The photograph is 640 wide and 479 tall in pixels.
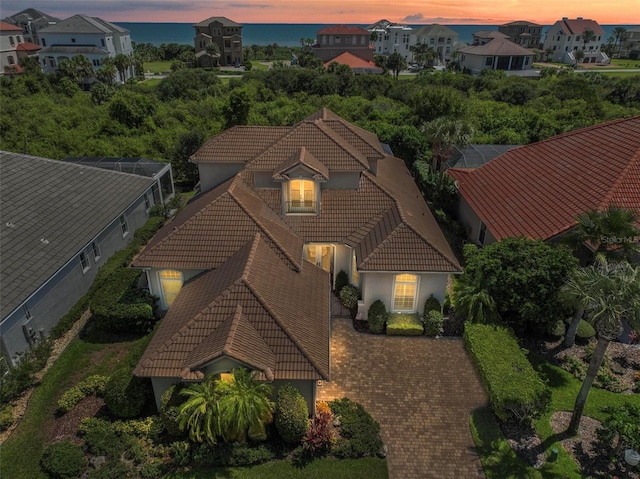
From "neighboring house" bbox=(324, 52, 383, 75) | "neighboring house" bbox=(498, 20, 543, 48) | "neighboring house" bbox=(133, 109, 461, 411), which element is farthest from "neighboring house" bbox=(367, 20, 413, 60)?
"neighboring house" bbox=(133, 109, 461, 411)

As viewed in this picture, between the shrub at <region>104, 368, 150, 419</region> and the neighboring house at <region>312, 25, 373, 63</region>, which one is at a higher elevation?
the neighboring house at <region>312, 25, 373, 63</region>

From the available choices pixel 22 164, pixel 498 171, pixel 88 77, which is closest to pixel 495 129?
pixel 498 171

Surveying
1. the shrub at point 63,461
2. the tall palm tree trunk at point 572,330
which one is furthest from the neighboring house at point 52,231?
the tall palm tree trunk at point 572,330

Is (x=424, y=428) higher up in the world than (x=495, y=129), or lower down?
lower down

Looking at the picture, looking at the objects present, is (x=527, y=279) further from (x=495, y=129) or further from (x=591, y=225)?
(x=495, y=129)

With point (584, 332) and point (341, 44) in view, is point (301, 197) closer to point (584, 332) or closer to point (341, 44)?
point (584, 332)

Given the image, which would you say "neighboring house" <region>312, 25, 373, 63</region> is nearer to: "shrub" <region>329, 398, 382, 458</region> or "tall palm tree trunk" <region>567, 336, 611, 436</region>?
"shrub" <region>329, 398, 382, 458</region>
